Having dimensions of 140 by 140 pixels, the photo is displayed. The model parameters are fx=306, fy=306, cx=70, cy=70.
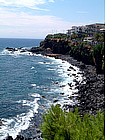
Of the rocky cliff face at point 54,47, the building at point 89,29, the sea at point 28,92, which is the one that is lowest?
the sea at point 28,92

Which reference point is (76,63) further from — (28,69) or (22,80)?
(22,80)

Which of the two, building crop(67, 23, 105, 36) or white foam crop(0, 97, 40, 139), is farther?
building crop(67, 23, 105, 36)

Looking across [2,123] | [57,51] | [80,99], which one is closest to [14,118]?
[2,123]

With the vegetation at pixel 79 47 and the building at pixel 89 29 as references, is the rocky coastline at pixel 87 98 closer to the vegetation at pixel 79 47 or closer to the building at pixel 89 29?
the vegetation at pixel 79 47

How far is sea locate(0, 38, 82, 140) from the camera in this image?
7.29 m

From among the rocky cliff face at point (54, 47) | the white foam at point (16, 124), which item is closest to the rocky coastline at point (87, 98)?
the white foam at point (16, 124)

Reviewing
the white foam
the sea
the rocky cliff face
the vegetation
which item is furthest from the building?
the white foam

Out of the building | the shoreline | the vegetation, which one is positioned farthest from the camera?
the building

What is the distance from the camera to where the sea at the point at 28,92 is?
23.9 feet

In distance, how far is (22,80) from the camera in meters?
12.6

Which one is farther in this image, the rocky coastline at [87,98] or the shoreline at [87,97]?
the shoreline at [87,97]

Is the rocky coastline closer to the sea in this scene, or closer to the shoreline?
the shoreline
